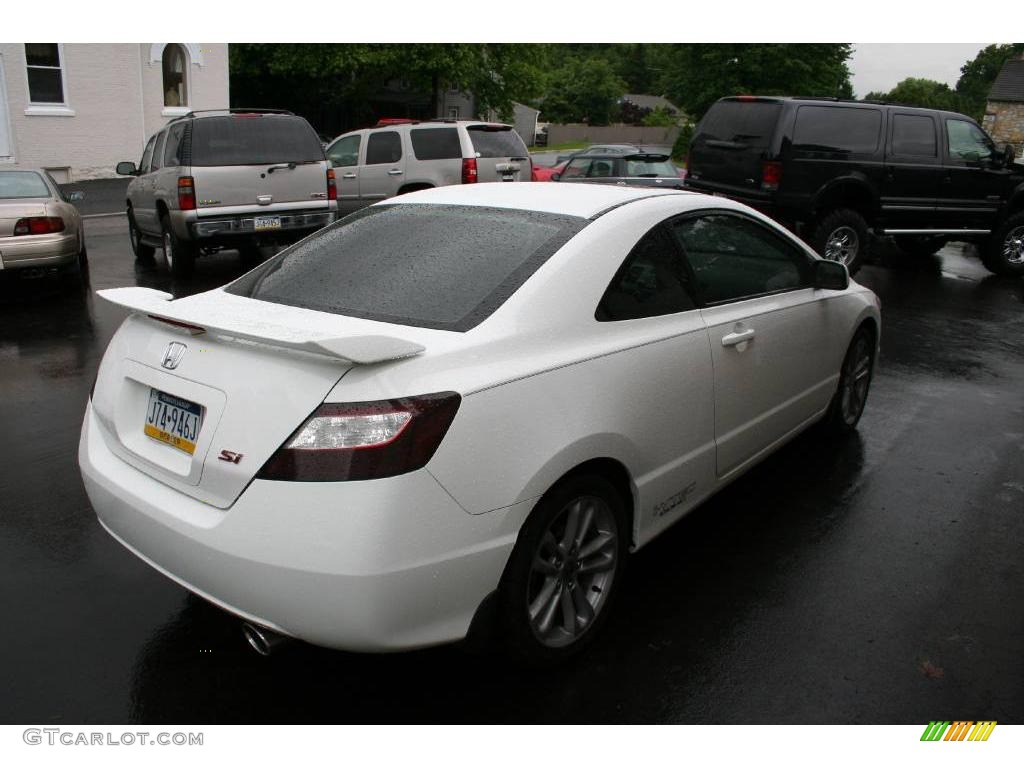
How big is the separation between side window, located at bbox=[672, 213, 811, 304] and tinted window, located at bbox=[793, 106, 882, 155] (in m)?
6.94

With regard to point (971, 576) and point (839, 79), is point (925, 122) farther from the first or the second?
point (839, 79)

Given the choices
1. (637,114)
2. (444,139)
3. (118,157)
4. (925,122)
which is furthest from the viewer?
(637,114)

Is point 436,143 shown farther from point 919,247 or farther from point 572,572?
point 572,572

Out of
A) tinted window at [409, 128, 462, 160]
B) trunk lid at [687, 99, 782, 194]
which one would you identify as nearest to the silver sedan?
tinted window at [409, 128, 462, 160]

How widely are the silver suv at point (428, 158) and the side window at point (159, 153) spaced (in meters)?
3.40

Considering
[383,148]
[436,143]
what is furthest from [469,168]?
[383,148]

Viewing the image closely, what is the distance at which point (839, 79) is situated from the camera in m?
50.1

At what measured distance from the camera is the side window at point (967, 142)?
12297mm

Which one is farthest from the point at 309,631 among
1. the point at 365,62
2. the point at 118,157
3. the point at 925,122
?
the point at 365,62

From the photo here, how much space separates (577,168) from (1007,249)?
23.7 feet

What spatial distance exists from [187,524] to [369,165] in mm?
12486

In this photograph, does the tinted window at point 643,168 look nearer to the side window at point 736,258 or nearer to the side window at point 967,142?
the side window at point 967,142

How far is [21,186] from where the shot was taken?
9930mm

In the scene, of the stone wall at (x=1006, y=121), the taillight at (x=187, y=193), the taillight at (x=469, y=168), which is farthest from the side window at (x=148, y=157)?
the stone wall at (x=1006, y=121)
